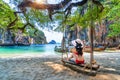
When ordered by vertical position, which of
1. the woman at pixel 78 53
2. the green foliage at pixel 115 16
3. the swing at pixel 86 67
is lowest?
the swing at pixel 86 67

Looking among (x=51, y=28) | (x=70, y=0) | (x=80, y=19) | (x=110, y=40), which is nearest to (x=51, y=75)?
(x=70, y=0)

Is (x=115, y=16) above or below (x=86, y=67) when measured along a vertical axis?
above

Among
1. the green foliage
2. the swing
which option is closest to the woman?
the swing

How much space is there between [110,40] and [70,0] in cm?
4242

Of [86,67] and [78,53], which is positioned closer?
[86,67]

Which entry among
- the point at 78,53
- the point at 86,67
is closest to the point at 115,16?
the point at 78,53

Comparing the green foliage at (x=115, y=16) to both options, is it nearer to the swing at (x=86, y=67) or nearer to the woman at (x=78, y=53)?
the woman at (x=78, y=53)

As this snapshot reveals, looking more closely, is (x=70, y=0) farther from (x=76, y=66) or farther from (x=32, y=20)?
(x=32, y=20)

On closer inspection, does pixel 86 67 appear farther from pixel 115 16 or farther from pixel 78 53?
pixel 115 16

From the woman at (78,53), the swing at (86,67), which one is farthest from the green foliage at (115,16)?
the swing at (86,67)

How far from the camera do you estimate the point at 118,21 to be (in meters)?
26.5

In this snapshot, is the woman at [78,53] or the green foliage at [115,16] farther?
the green foliage at [115,16]

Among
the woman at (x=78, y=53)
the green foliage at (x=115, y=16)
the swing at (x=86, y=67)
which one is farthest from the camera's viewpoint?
the green foliage at (x=115, y=16)

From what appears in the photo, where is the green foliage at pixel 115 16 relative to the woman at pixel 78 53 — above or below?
above
